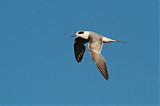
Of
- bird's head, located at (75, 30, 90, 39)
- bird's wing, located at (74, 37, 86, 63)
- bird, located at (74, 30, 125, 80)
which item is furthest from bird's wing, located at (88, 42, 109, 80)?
bird's wing, located at (74, 37, 86, 63)

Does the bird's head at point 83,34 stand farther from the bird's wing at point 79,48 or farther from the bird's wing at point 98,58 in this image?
the bird's wing at point 98,58

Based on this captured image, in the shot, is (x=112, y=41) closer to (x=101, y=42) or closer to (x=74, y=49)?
(x=101, y=42)

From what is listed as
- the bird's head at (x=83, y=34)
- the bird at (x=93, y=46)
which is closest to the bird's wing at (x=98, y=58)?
the bird at (x=93, y=46)

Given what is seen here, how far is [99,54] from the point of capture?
21109 mm

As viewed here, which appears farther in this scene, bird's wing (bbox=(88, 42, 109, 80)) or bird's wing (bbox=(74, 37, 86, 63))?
bird's wing (bbox=(74, 37, 86, 63))

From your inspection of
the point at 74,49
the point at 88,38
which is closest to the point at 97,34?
the point at 88,38

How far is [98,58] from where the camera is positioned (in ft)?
68.2

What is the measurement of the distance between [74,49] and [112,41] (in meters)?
2.50

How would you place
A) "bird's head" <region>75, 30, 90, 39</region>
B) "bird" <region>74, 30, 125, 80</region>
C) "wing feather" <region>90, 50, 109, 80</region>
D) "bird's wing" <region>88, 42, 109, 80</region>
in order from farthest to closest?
1. "bird's head" <region>75, 30, 90, 39</region>
2. "bird" <region>74, 30, 125, 80</region>
3. "bird's wing" <region>88, 42, 109, 80</region>
4. "wing feather" <region>90, 50, 109, 80</region>

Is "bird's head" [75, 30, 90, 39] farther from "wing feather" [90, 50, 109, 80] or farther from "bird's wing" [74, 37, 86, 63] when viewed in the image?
"wing feather" [90, 50, 109, 80]

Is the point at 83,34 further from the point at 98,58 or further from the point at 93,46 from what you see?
the point at 98,58

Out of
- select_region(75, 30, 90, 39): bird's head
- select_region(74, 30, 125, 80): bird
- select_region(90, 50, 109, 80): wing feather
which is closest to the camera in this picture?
select_region(90, 50, 109, 80): wing feather

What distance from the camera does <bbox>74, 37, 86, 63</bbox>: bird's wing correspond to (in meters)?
23.1

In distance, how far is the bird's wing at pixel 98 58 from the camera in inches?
779
